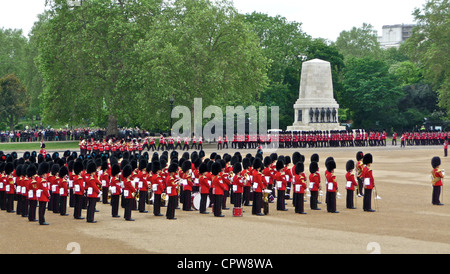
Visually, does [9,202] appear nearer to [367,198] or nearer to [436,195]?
[367,198]

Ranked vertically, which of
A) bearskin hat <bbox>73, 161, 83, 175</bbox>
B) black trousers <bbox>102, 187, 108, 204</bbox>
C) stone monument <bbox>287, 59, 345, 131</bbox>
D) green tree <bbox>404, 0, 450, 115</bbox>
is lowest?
black trousers <bbox>102, 187, 108, 204</bbox>

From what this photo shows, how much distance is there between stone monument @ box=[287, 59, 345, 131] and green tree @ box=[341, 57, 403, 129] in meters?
14.3

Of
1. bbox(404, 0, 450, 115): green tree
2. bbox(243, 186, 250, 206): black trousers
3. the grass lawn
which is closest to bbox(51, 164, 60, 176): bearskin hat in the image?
bbox(243, 186, 250, 206): black trousers

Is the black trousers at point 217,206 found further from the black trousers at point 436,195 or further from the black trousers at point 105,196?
the black trousers at point 436,195

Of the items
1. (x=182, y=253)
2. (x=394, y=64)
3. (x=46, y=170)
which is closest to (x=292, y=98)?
(x=394, y=64)

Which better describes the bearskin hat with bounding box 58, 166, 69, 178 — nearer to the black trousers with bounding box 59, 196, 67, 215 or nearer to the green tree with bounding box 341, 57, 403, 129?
the black trousers with bounding box 59, 196, 67, 215

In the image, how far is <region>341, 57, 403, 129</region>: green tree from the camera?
235 ft

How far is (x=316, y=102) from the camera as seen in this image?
189ft

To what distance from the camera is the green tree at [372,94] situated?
71500 millimetres

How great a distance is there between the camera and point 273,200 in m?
20.0

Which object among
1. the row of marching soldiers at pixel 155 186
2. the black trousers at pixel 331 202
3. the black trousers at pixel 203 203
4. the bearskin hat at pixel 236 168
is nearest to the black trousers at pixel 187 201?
the row of marching soldiers at pixel 155 186

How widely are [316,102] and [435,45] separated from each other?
18924 mm
